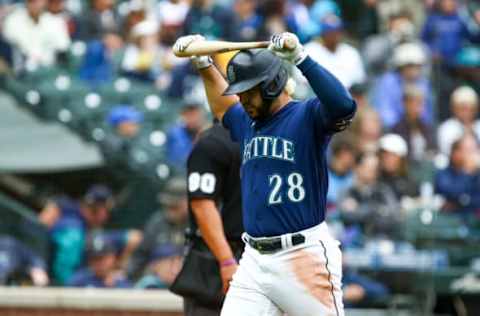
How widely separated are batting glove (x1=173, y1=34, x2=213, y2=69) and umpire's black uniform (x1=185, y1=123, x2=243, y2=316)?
1.52 ft

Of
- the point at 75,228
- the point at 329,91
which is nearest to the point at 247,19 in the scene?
the point at 75,228

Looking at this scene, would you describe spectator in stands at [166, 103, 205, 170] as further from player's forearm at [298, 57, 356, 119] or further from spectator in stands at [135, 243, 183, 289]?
player's forearm at [298, 57, 356, 119]

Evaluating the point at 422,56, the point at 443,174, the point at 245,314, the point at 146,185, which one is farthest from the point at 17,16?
the point at 245,314

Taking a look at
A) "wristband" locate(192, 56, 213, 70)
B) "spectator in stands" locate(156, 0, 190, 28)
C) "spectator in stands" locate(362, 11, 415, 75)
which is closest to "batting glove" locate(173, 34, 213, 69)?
"wristband" locate(192, 56, 213, 70)

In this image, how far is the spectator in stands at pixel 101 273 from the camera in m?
10.1

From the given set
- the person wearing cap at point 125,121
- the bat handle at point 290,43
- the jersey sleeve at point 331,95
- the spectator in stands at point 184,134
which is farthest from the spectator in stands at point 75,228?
the bat handle at point 290,43

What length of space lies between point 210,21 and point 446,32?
7.61ft

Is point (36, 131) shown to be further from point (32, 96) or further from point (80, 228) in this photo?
point (80, 228)

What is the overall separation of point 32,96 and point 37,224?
192 centimetres

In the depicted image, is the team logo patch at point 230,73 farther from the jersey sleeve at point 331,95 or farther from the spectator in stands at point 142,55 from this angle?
the spectator in stands at point 142,55

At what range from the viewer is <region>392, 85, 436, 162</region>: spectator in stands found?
37.1 feet

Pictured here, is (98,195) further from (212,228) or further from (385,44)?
(212,228)

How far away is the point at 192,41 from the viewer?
6441 millimetres

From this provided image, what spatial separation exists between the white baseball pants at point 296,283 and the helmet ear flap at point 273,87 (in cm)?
64
